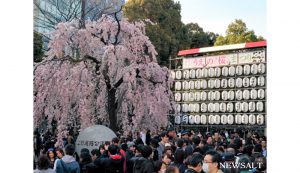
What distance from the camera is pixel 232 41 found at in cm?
1138

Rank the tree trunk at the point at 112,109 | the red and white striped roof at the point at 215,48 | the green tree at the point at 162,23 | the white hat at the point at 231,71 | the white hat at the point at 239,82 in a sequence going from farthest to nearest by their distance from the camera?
the green tree at the point at 162,23
the white hat at the point at 231,71
the white hat at the point at 239,82
the red and white striped roof at the point at 215,48
the tree trunk at the point at 112,109

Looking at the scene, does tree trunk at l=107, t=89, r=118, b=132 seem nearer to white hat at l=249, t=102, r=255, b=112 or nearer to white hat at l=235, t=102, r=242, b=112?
white hat at l=249, t=102, r=255, b=112

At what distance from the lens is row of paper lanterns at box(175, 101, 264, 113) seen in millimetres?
13247

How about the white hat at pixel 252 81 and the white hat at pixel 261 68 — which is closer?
the white hat at pixel 261 68

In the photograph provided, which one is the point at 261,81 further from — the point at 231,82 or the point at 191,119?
the point at 191,119

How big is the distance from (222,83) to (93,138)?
6981 millimetres

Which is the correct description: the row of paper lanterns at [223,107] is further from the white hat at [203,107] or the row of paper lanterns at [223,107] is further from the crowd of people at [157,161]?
the crowd of people at [157,161]

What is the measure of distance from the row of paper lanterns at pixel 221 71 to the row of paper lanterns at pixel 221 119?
1.31 meters

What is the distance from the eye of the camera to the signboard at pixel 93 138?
8.66 meters

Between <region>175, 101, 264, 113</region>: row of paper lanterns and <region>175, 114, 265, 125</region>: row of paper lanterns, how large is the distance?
0.21 metres

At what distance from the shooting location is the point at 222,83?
14.7 metres

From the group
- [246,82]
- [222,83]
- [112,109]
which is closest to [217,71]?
[222,83]

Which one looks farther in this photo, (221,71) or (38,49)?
(221,71)

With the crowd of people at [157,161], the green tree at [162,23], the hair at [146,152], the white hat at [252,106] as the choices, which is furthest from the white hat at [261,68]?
the hair at [146,152]
